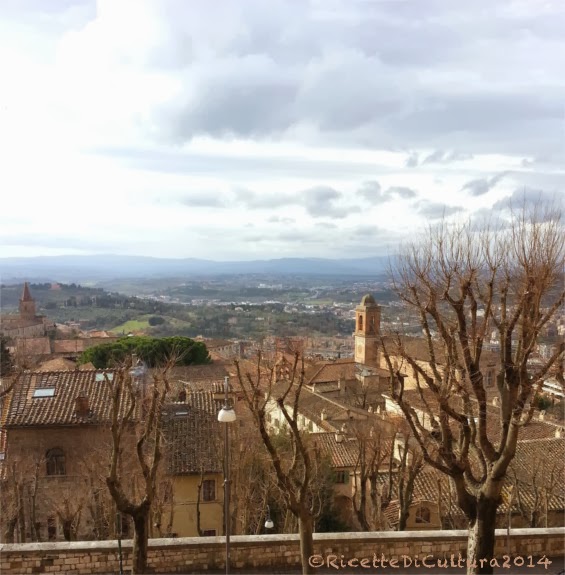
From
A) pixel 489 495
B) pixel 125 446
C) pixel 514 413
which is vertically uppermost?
pixel 514 413

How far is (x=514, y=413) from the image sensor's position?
8609 mm

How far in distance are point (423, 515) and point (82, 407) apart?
1174 centimetres

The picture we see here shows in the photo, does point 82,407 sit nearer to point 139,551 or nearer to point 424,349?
point 139,551

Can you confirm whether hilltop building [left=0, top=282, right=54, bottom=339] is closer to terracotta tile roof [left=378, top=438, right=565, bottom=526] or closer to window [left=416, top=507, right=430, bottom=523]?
terracotta tile roof [left=378, top=438, right=565, bottom=526]

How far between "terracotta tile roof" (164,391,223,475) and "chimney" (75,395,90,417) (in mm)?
2666

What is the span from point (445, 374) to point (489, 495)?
2014 mm

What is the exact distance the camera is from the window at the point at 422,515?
708 inches

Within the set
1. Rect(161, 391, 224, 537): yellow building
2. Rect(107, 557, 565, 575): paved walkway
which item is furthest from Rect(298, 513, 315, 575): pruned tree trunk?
Rect(161, 391, 224, 537): yellow building

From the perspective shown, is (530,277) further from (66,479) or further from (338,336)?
(338,336)

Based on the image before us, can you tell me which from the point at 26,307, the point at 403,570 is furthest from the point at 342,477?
the point at 26,307

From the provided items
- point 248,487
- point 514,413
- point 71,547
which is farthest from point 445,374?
point 248,487

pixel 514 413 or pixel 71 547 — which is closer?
pixel 514 413

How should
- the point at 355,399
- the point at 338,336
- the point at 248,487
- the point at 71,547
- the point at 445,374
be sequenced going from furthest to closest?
the point at 338,336 < the point at 355,399 < the point at 248,487 < the point at 71,547 < the point at 445,374

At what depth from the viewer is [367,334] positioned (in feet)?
174
